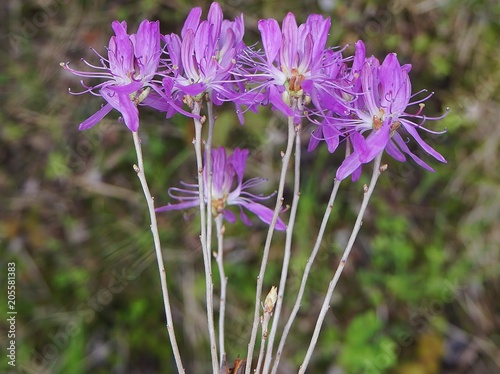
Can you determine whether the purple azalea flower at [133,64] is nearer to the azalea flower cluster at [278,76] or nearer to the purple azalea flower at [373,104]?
the azalea flower cluster at [278,76]

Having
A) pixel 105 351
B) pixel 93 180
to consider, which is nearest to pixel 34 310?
pixel 105 351

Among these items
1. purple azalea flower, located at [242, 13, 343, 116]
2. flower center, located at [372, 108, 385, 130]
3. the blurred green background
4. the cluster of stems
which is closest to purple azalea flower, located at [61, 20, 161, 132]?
the cluster of stems

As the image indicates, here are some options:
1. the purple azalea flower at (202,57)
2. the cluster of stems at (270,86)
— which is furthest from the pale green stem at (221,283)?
the purple azalea flower at (202,57)

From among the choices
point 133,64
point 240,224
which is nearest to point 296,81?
point 133,64

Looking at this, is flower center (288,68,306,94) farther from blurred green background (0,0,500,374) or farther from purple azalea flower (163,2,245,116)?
blurred green background (0,0,500,374)

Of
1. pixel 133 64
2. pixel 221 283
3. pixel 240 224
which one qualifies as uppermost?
pixel 133 64

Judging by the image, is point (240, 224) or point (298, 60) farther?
point (240, 224)

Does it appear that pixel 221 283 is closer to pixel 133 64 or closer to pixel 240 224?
pixel 133 64
